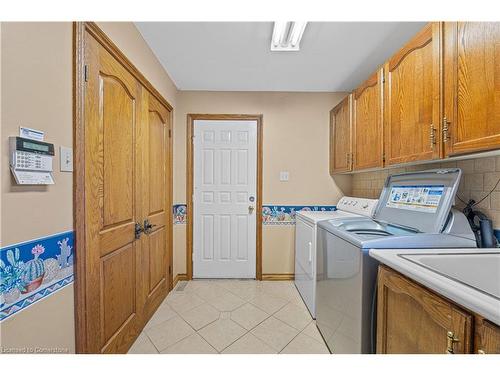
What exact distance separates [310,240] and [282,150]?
46.6 inches

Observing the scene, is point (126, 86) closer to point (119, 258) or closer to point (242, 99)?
point (119, 258)

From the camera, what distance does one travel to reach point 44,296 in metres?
0.89

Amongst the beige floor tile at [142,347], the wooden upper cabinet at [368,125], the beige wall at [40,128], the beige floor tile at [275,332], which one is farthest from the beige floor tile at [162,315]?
the wooden upper cabinet at [368,125]

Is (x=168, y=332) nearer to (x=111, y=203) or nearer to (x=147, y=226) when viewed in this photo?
(x=147, y=226)

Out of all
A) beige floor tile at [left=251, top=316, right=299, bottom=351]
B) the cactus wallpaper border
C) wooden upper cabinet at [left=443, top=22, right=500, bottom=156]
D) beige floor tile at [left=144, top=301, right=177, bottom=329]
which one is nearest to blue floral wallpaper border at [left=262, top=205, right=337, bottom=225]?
beige floor tile at [left=251, top=316, right=299, bottom=351]

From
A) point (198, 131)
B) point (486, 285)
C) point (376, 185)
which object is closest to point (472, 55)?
point (486, 285)

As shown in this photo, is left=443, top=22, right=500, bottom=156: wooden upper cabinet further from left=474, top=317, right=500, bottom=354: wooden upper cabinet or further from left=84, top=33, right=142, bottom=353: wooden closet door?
left=84, top=33, right=142, bottom=353: wooden closet door

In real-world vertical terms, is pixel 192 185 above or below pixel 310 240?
above

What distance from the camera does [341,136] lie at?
2412 mm

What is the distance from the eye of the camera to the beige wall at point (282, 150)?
2.70m

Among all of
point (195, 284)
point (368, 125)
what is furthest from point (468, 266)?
point (195, 284)

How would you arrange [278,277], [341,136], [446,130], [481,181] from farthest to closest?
[278,277] → [341,136] → [481,181] → [446,130]

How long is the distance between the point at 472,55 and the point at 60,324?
218 cm
